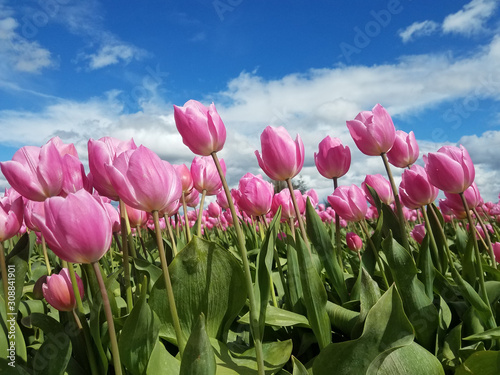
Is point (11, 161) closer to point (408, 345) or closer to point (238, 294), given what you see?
point (238, 294)

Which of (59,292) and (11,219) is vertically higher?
(11,219)

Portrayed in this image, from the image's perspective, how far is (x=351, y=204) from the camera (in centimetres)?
187

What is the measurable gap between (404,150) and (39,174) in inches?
54.3

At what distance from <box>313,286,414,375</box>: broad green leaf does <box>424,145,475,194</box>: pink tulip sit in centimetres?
68

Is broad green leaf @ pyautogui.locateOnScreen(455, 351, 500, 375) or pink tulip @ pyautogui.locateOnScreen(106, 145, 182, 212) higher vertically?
pink tulip @ pyautogui.locateOnScreen(106, 145, 182, 212)

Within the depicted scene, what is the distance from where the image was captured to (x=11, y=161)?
1131mm

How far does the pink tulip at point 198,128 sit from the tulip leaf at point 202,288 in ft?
0.90

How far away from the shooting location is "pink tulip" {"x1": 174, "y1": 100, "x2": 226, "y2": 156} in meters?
1.16

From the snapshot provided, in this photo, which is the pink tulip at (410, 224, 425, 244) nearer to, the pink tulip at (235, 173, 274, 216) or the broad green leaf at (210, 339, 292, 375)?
the pink tulip at (235, 173, 274, 216)

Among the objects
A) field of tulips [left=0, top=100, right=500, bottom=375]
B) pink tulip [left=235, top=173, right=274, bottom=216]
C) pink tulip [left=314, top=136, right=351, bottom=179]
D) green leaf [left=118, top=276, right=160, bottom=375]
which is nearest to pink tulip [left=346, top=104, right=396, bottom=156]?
field of tulips [left=0, top=100, right=500, bottom=375]

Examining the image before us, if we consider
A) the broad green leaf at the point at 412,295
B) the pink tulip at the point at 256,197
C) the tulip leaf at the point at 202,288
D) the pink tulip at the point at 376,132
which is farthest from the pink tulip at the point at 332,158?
the tulip leaf at the point at 202,288

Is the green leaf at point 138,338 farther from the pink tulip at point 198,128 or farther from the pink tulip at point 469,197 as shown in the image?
the pink tulip at point 469,197

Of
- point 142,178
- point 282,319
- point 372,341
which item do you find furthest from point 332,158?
point 142,178

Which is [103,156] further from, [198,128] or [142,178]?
[198,128]
